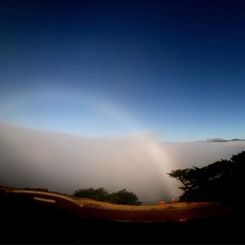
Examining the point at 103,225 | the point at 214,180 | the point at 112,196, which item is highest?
the point at 214,180

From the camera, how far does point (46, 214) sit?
7.47 meters

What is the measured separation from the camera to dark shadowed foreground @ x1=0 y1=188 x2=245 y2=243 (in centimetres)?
→ 705

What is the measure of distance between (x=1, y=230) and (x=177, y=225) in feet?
16.1

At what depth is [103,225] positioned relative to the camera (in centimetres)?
723

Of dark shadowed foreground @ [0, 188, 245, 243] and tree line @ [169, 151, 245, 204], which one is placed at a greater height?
tree line @ [169, 151, 245, 204]

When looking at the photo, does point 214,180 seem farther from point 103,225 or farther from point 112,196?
point 112,196

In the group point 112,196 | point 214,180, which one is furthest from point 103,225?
point 112,196

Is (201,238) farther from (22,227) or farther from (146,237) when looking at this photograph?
(22,227)

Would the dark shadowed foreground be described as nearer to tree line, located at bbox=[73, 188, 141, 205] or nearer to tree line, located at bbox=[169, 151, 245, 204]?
tree line, located at bbox=[169, 151, 245, 204]

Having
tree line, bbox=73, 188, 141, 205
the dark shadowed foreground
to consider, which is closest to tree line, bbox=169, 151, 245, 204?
the dark shadowed foreground

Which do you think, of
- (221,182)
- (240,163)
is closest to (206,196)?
(221,182)

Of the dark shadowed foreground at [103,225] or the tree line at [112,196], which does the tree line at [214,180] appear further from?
the tree line at [112,196]

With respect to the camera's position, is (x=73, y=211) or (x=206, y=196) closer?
(x=73, y=211)

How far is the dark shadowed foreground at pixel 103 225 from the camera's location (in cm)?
705
